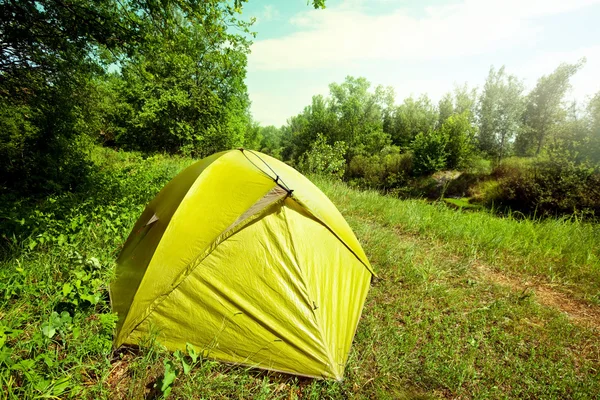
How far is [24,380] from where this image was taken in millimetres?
1675

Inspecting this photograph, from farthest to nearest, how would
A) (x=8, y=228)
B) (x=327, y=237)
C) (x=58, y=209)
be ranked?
(x=58, y=209)
(x=8, y=228)
(x=327, y=237)

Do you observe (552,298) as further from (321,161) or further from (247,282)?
(321,161)

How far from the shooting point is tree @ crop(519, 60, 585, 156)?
2271cm

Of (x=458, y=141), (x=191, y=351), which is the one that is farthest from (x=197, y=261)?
(x=458, y=141)

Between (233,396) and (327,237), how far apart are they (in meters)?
1.55

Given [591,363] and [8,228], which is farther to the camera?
[8,228]

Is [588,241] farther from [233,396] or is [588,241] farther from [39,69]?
[39,69]

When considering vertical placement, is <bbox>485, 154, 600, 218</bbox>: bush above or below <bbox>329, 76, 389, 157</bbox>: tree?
below

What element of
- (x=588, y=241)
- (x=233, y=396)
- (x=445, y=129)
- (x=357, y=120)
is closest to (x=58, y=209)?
(x=233, y=396)

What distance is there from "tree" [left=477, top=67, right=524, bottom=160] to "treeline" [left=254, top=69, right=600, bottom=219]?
0.08 metres

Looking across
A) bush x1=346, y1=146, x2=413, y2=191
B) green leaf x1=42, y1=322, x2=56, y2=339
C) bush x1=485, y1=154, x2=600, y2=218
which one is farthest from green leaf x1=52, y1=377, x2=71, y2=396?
bush x1=346, y1=146, x2=413, y2=191

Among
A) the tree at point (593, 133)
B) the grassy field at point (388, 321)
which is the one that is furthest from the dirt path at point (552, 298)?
the tree at point (593, 133)

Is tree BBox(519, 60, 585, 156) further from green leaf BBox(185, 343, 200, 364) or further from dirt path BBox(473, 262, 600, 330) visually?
green leaf BBox(185, 343, 200, 364)

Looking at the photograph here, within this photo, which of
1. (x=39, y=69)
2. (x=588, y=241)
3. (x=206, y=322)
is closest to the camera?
(x=206, y=322)
